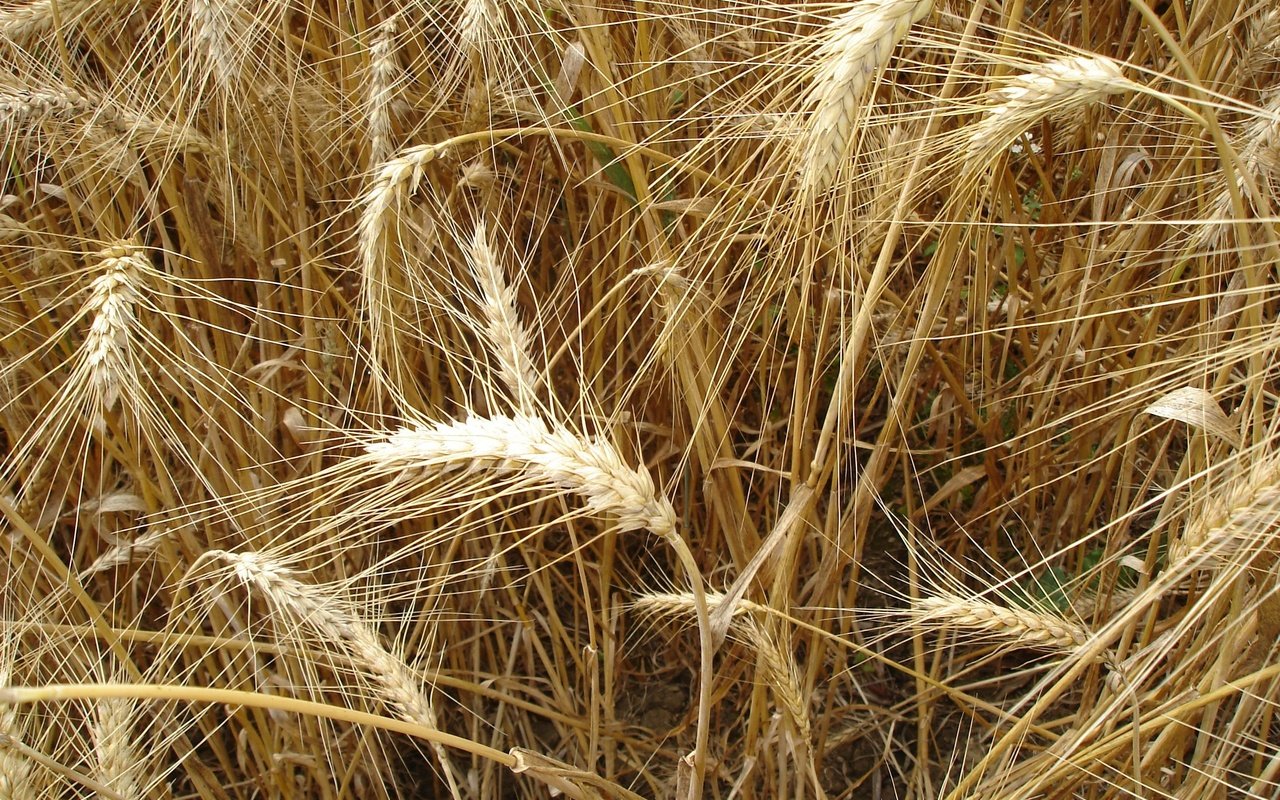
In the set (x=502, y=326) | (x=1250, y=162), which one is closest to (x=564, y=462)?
(x=502, y=326)

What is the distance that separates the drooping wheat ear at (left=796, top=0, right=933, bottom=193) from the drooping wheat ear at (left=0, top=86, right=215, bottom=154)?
2.44 ft

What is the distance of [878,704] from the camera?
1396 mm

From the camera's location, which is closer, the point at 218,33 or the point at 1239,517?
the point at 1239,517

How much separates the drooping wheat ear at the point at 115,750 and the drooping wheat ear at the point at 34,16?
2.50 feet

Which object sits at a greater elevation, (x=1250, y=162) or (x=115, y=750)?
(x=1250, y=162)

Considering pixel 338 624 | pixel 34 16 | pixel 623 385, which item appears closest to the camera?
pixel 338 624

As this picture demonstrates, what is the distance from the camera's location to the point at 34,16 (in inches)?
44.9

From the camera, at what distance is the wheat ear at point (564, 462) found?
626mm

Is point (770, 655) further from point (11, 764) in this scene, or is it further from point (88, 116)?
point (88, 116)

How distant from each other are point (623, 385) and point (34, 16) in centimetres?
83

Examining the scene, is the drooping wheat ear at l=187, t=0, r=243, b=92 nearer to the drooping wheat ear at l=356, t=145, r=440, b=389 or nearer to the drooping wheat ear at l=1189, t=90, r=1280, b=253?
the drooping wheat ear at l=356, t=145, r=440, b=389

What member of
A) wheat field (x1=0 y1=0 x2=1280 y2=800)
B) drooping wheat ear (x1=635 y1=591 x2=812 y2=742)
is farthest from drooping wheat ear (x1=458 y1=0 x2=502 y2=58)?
drooping wheat ear (x1=635 y1=591 x2=812 y2=742)

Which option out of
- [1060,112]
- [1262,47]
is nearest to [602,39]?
[1060,112]

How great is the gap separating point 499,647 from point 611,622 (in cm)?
19
